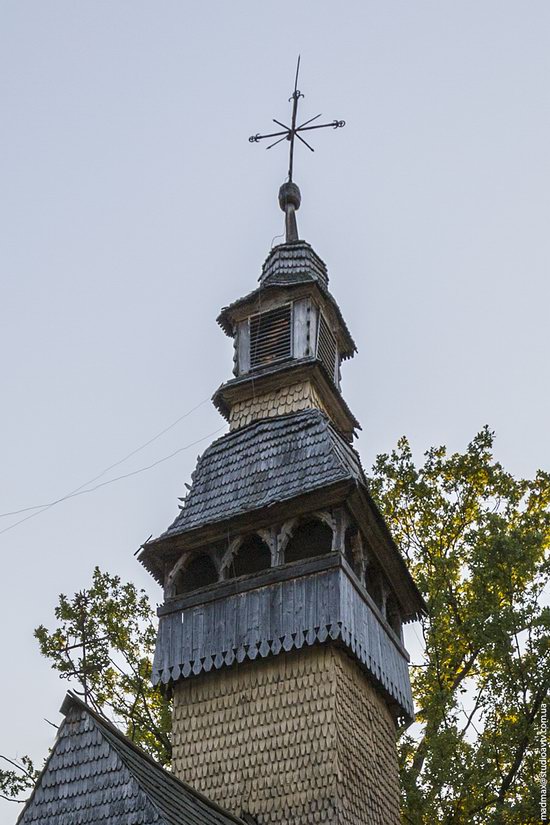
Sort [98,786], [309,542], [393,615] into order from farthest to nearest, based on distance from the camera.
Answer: [393,615], [309,542], [98,786]

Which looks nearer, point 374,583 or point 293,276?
point 374,583

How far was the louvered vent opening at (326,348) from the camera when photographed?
62.4 ft

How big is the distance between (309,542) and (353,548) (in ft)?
3.51

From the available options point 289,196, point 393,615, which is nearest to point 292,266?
point 289,196

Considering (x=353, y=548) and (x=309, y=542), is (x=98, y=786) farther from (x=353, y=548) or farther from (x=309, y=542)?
(x=309, y=542)

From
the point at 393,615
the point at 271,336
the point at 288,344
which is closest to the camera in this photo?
the point at 393,615

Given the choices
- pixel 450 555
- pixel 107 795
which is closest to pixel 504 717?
pixel 450 555

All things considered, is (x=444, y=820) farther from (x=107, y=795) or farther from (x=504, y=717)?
(x=107, y=795)

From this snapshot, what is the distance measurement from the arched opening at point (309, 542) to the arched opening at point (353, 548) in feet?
2.22

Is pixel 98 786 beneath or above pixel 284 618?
beneath

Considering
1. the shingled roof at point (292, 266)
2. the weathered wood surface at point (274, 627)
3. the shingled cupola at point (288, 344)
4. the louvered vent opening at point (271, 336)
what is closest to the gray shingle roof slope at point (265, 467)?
the shingled cupola at point (288, 344)

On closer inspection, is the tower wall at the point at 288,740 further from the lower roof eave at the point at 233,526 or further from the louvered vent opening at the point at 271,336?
the louvered vent opening at the point at 271,336

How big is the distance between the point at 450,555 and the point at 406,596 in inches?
190

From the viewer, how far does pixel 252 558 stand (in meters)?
16.4
